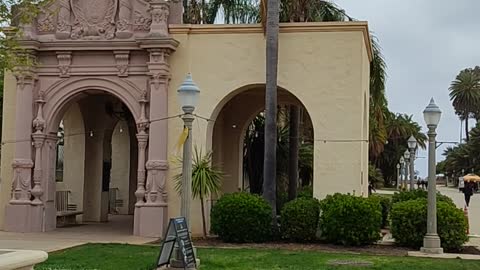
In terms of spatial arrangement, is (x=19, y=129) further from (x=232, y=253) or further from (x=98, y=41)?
(x=232, y=253)

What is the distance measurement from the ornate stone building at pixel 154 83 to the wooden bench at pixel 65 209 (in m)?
1.78

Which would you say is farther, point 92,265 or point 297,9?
point 297,9

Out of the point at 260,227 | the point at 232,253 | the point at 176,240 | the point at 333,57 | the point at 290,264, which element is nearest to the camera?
the point at 176,240

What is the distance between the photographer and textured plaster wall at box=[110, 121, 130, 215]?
2823 cm

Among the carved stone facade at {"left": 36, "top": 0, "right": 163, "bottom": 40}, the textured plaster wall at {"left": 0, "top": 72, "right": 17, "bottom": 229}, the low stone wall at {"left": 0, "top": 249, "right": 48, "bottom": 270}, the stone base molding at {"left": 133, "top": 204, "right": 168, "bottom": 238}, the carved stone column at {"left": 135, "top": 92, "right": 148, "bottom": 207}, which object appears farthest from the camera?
the textured plaster wall at {"left": 0, "top": 72, "right": 17, "bottom": 229}

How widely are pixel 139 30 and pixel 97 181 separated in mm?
6839

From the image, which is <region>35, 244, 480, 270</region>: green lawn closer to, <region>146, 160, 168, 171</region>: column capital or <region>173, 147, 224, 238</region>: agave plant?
<region>173, 147, 224, 238</region>: agave plant

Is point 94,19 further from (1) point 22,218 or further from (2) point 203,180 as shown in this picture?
(1) point 22,218

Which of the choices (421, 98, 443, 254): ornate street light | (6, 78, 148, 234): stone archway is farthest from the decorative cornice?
(421, 98, 443, 254): ornate street light

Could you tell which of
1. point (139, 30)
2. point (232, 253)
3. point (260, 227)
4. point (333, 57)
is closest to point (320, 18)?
point (333, 57)

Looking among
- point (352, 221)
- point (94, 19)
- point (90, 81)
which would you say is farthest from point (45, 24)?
point (352, 221)

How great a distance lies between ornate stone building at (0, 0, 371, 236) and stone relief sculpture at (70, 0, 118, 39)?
0.09 ft

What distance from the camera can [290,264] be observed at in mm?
13266

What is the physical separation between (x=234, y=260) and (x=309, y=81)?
6.66m
